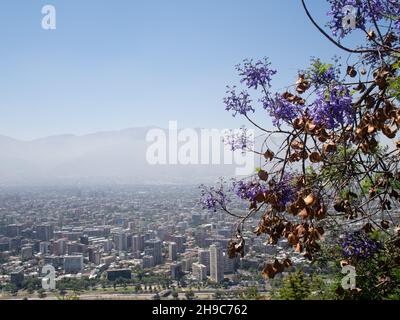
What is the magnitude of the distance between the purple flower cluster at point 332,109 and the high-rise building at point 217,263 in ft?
10.5

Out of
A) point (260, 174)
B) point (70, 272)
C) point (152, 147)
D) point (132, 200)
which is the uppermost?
point (152, 147)

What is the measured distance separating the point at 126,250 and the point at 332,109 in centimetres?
577

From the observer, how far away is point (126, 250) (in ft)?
23.2

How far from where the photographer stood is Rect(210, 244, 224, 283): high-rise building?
4910 mm

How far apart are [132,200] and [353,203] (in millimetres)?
7948

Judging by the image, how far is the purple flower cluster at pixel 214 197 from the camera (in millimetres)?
2787

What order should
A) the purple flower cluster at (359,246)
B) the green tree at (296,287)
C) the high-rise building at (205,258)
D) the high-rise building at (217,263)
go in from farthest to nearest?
the high-rise building at (205,258) < the green tree at (296,287) < the high-rise building at (217,263) < the purple flower cluster at (359,246)

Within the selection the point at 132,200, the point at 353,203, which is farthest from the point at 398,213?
the point at 132,200

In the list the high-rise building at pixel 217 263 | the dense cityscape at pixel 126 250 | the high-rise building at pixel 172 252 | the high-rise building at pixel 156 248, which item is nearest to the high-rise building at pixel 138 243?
the dense cityscape at pixel 126 250

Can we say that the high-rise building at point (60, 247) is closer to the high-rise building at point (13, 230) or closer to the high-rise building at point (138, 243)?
the high-rise building at point (13, 230)

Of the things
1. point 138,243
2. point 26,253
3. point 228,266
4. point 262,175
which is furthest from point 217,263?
point 26,253

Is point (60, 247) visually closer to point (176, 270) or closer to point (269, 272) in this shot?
point (176, 270)
